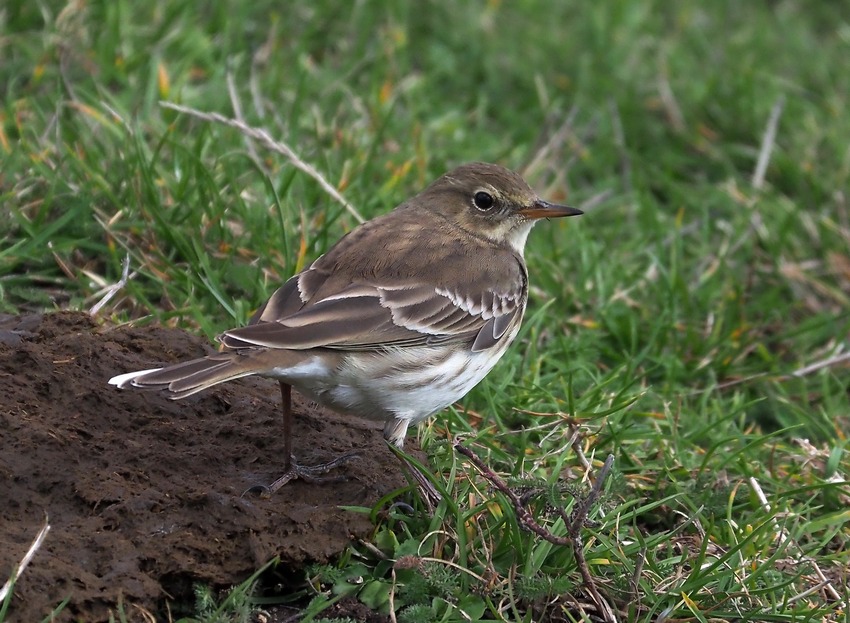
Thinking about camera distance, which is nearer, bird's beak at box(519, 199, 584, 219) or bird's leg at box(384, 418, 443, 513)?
bird's leg at box(384, 418, 443, 513)

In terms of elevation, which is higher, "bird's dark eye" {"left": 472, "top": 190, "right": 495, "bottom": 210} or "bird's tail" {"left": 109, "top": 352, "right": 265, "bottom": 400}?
"bird's tail" {"left": 109, "top": 352, "right": 265, "bottom": 400}

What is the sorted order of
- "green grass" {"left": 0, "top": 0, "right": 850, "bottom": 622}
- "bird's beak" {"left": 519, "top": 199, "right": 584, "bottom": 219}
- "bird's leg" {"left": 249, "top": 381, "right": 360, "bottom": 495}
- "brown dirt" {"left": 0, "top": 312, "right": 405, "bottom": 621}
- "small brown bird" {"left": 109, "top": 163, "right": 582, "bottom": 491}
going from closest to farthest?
"brown dirt" {"left": 0, "top": 312, "right": 405, "bottom": 621} → "small brown bird" {"left": 109, "top": 163, "right": 582, "bottom": 491} → "bird's leg" {"left": 249, "top": 381, "right": 360, "bottom": 495} → "green grass" {"left": 0, "top": 0, "right": 850, "bottom": 622} → "bird's beak" {"left": 519, "top": 199, "right": 584, "bottom": 219}

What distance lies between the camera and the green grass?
16.2 feet

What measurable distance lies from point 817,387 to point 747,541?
8.72ft

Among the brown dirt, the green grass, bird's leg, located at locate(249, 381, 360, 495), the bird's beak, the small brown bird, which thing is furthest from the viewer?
the bird's beak

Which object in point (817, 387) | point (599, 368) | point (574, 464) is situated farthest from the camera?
point (817, 387)

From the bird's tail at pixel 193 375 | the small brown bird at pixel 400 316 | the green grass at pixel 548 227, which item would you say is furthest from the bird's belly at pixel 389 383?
the green grass at pixel 548 227

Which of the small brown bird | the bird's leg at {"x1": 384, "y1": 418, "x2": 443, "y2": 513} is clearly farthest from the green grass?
the small brown bird


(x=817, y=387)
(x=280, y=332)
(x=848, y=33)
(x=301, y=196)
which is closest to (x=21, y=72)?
(x=301, y=196)

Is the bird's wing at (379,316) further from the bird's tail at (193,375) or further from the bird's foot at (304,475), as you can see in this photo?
the bird's foot at (304,475)

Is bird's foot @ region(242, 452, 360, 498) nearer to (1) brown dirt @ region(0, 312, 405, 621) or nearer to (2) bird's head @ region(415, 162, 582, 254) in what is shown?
(1) brown dirt @ region(0, 312, 405, 621)

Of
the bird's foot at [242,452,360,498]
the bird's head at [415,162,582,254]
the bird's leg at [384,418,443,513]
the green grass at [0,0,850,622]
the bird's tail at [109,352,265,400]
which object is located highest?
the bird's tail at [109,352,265,400]

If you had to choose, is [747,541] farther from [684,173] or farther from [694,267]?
[684,173]

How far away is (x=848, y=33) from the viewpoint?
11.0 metres
